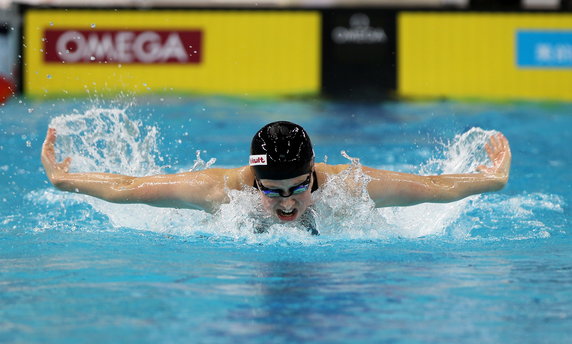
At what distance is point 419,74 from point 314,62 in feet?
3.80

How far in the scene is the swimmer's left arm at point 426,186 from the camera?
13.6 ft

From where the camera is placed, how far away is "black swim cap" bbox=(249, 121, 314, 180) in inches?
151

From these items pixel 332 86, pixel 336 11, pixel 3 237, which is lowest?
pixel 3 237

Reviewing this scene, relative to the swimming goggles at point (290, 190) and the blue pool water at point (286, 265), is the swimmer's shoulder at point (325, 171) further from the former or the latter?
the swimming goggles at point (290, 190)

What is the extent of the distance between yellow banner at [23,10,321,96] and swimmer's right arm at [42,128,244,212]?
523cm

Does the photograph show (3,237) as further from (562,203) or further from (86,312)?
(562,203)

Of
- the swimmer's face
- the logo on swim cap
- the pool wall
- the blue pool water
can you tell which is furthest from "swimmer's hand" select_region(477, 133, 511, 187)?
the pool wall

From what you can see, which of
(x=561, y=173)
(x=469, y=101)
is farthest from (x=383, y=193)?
(x=469, y=101)

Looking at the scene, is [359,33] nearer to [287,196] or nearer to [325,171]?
[325,171]

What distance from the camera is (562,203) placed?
543 centimetres

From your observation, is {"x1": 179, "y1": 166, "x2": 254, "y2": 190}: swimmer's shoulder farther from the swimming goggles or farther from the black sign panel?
the black sign panel

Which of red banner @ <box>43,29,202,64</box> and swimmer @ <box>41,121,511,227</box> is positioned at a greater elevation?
red banner @ <box>43,29,202,64</box>

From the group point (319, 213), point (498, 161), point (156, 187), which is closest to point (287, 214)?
point (319, 213)

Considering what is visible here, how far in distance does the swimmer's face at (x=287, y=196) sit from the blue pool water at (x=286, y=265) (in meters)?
0.15
